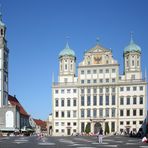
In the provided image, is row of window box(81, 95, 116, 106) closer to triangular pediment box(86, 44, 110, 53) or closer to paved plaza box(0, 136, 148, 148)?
triangular pediment box(86, 44, 110, 53)

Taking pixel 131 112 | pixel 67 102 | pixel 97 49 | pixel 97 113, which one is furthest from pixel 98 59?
pixel 131 112

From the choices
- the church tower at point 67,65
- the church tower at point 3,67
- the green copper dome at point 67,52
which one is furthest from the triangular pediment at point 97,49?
the church tower at point 3,67

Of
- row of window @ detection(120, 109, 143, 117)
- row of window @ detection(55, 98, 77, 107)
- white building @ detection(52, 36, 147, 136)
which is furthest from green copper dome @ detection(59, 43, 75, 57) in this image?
row of window @ detection(120, 109, 143, 117)

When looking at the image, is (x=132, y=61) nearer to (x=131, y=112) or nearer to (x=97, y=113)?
(x=131, y=112)

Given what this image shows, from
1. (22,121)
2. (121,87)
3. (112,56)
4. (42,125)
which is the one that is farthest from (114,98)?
(42,125)

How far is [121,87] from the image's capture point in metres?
114

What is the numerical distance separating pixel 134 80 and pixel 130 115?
10447mm

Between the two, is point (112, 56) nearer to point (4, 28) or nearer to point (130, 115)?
point (130, 115)

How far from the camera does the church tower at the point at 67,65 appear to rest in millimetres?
120125

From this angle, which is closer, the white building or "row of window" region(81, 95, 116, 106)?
the white building

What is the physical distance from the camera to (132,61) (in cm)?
11756

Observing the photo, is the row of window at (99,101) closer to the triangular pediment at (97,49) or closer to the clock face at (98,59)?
the clock face at (98,59)

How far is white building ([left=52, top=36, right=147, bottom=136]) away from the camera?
113 metres

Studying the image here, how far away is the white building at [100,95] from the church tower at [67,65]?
312mm
